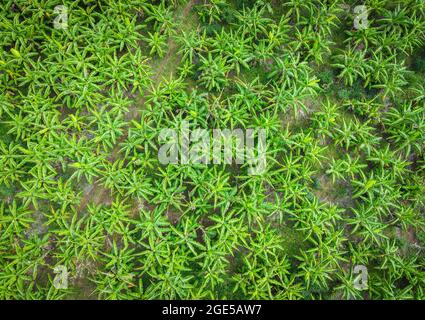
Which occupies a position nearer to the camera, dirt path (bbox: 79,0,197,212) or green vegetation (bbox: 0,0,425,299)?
green vegetation (bbox: 0,0,425,299)

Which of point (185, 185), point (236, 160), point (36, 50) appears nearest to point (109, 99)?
point (36, 50)

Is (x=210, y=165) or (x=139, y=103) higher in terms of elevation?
(x=139, y=103)

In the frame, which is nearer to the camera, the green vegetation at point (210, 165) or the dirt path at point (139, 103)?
the green vegetation at point (210, 165)

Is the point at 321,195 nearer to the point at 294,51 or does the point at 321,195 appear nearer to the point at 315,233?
the point at 315,233

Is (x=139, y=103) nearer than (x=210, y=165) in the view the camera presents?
No
